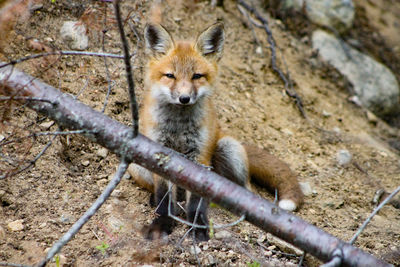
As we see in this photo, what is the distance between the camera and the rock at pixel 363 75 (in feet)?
19.0

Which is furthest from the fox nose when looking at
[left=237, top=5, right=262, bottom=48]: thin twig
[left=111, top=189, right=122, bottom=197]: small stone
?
[left=237, top=5, right=262, bottom=48]: thin twig

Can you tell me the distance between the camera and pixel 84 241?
282 centimetres

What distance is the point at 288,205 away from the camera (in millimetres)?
3457

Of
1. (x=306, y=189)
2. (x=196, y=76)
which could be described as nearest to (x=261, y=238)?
(x=306, y=189)

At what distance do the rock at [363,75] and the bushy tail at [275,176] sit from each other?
2.62 metres

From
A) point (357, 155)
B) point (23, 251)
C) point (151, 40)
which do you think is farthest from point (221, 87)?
point (23, 251)

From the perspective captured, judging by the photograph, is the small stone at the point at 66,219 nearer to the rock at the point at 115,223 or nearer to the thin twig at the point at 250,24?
the rock at the point at 115,223

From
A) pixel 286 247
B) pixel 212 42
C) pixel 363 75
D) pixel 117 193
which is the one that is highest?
pixel 212 42

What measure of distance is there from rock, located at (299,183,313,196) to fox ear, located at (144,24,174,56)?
6.59 feet

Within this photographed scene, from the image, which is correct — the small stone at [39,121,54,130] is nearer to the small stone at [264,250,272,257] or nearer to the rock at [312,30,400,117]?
the small stone at [264,250,272,257]

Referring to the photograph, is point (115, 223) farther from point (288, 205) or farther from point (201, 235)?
point (288, 205)

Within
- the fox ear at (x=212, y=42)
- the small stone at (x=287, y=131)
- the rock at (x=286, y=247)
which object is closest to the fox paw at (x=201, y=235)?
the rock at (x=286, y=247)

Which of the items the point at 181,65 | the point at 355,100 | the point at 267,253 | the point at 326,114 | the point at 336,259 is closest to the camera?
the point at 336,259

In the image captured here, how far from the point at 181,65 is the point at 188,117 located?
1.56ft
